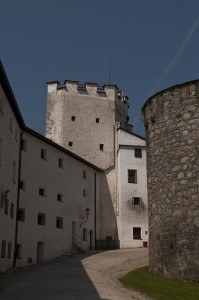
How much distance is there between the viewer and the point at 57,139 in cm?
4394

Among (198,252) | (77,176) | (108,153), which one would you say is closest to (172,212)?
(198,252)

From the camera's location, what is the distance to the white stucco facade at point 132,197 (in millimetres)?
39281

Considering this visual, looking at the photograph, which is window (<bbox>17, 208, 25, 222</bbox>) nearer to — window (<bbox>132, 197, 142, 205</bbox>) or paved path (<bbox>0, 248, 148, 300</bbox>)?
paved path (<bbox>0, 248, 148, 300</bbox>)

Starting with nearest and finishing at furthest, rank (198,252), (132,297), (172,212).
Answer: (132,297)
(198,252)
(172,212)

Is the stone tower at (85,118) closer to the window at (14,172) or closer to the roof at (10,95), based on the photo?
the roof at (10,95)

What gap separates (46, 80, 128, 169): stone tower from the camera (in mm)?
43531

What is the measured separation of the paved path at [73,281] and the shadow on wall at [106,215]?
10469mm

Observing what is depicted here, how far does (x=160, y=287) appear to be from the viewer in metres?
15.3

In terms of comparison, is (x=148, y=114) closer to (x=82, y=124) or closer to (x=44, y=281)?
(x=44, y=281)

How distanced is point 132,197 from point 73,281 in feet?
69.0

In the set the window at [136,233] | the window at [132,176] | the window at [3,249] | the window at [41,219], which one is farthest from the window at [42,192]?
the window at [136,233]

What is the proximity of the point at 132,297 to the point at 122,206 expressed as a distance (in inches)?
988

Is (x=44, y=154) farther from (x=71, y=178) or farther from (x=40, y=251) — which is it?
(x=40, y=251)

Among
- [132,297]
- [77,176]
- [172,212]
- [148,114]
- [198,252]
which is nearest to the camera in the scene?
[132,297]
